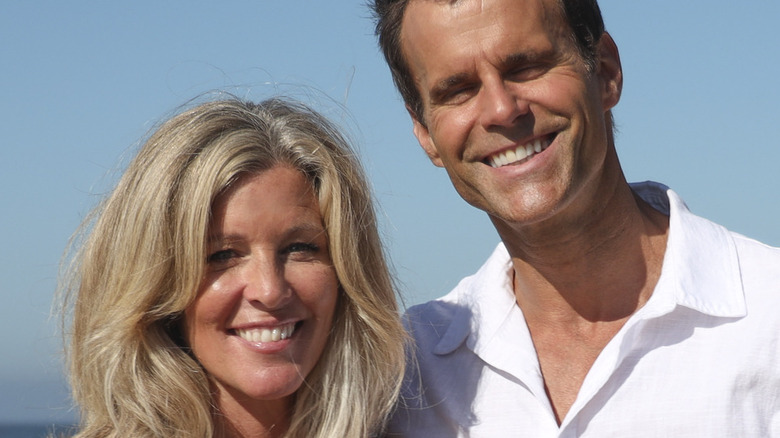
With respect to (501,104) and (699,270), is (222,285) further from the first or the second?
(699,270)

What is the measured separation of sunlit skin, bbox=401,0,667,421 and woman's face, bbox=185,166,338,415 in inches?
26.3

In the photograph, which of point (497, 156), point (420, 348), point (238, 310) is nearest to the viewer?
point (238, 310)

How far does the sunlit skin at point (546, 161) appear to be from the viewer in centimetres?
383

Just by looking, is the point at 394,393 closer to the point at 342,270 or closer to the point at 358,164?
the point at 342,270

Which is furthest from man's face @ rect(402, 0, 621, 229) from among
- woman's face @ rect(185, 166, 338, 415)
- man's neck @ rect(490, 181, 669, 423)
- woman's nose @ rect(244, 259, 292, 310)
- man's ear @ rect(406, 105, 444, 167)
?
woman's nose @ rect(244, 259, 292, 310)

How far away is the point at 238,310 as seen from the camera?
3.67 m

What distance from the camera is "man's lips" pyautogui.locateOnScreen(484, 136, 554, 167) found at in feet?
12.7

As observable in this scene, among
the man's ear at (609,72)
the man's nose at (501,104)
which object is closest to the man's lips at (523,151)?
the man's nose at (501,104)

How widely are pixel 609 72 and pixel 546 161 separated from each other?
0.59 m

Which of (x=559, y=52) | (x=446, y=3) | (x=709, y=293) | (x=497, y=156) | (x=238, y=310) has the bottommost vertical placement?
(x=709, y=293)

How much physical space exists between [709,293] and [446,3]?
57.0 inches

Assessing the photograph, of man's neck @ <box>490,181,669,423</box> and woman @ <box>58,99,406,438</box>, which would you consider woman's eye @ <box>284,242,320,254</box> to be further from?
man's neck @ <box>490,181,669,423</box>

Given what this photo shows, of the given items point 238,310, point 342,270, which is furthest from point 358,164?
point 238,310

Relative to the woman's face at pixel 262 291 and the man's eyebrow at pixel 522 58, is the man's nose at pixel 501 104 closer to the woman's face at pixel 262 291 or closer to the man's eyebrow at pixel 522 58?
the man's eyebrow at pixel 522 58
